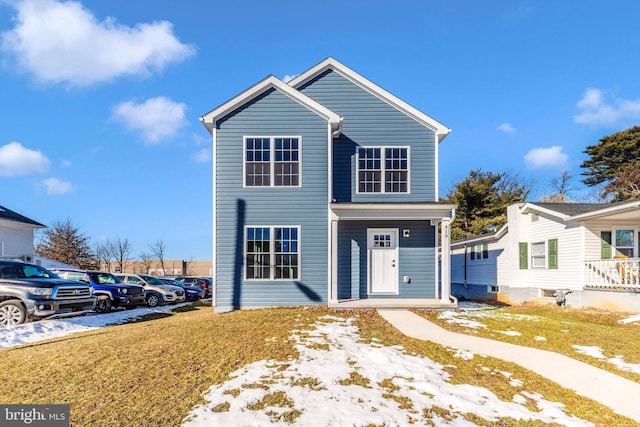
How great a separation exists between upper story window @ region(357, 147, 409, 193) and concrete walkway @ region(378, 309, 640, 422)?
514 centimetres

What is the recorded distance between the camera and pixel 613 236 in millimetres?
14641

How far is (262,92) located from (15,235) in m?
15.8

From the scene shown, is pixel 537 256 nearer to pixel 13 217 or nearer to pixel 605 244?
pixel 605 244

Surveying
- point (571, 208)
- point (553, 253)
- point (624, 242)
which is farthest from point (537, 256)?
point (624, 242)

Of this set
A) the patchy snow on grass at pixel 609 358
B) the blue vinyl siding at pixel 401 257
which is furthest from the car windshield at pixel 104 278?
the patchy snow on grass at pixel 609 358

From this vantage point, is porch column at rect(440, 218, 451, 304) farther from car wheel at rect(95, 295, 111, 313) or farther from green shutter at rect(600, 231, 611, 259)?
car wheel at rect(95, 295, 111, 313)

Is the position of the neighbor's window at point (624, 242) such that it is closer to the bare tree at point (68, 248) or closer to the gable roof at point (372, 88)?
the gable roof at point (372, 88)

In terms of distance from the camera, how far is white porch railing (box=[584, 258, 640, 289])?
1300cm

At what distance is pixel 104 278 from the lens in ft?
49.8

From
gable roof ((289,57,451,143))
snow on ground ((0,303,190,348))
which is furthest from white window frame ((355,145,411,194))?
snow on ground ((0,303,190,348))

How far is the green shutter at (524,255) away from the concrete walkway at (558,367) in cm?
1066

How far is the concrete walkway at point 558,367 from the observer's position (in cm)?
494

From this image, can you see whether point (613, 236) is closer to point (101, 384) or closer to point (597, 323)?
point (597, 323)

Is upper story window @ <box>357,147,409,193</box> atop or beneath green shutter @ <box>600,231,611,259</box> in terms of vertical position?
atop
